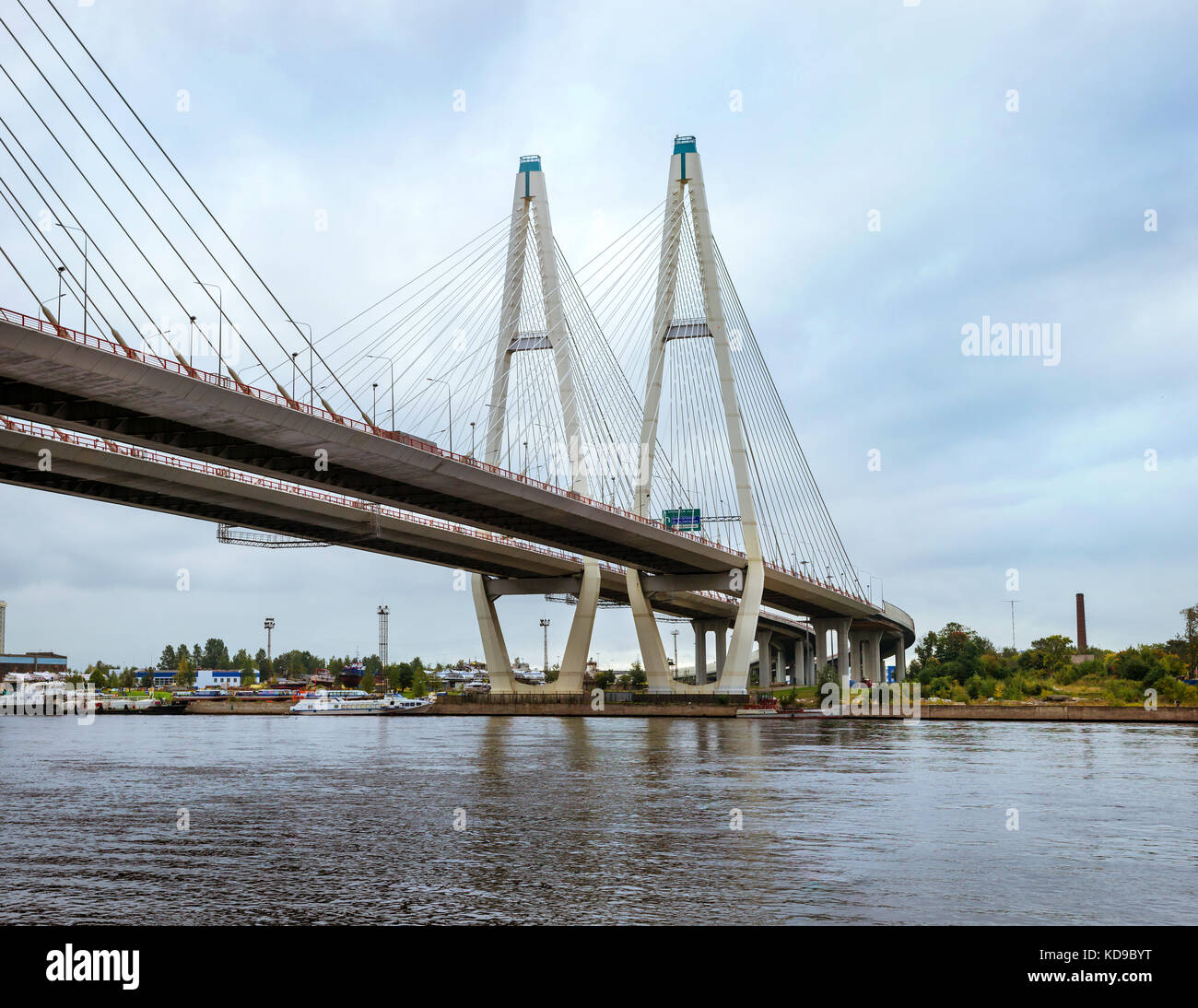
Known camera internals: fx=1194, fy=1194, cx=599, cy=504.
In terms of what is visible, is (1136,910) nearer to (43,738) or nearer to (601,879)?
(601,879)

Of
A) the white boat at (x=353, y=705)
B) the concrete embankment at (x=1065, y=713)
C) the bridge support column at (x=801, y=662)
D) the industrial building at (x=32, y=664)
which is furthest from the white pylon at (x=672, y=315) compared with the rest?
the industrial building at (x=32, y=664)

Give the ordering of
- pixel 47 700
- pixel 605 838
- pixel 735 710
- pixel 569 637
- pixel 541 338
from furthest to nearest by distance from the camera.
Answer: pixel 47 700
pixel 569 637
pixel 735 710
pixel 541 338
pixel 605 838

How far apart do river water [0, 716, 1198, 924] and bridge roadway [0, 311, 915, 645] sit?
11.5 m

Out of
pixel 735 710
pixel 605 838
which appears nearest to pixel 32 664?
pixel 735 710

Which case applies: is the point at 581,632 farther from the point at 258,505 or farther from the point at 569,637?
the point at 258,505

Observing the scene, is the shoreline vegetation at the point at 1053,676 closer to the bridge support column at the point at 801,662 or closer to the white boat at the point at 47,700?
the bridge support column at the point at 801,662

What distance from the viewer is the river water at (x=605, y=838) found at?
1474 centimetres

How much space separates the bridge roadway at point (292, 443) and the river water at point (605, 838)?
1152 centimetres

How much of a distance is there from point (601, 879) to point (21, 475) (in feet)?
139

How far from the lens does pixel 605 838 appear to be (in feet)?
67.0

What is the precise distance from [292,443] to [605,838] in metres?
28.7

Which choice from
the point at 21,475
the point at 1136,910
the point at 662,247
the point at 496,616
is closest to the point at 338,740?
the point at 21,475

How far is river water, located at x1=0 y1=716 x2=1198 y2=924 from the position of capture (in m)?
14.7

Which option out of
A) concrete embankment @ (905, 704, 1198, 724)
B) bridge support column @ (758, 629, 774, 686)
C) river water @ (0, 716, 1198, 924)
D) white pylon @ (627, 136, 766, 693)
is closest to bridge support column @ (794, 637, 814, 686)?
bridge support column @ (758, 629, 774, 686)
